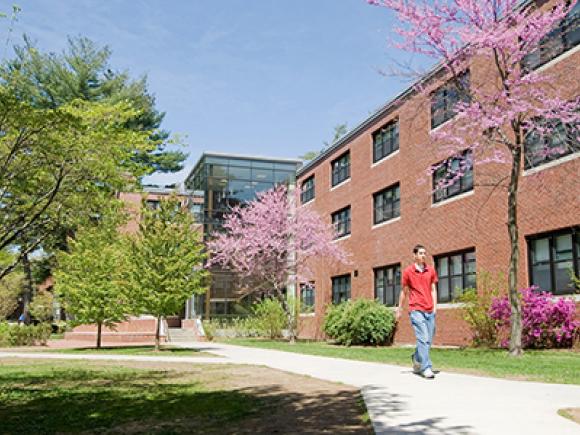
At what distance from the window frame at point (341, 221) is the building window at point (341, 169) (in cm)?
157

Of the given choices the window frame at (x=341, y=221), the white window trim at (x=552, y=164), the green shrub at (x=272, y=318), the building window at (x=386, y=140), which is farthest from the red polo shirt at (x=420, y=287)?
the green shrub at (x=272, y=318)

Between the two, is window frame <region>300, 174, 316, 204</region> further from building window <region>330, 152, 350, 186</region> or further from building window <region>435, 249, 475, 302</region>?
building window <region>435, 249, 475, 302</region>

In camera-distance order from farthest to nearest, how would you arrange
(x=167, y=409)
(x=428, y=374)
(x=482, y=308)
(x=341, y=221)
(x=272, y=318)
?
(x=341, y=221) < (x=272, y=318) < (x=482, y=308) < (x=428, y=374) < (x=167, y=409)

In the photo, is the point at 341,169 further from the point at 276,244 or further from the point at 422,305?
the point at 422,305

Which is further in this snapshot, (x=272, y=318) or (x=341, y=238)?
(x=341, y=238)

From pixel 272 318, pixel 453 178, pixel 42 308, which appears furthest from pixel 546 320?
pixel 42 308

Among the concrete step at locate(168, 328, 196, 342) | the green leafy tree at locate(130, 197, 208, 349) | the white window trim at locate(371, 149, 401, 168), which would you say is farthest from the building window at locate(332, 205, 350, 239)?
the green leafy tree at locate(130, 197, 208, 349)

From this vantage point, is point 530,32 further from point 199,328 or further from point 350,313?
point 199,328

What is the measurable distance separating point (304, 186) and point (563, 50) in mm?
21829

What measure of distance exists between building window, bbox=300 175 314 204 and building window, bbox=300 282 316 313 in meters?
5.20

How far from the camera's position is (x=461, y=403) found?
261 inches

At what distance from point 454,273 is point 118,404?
16.0 meters

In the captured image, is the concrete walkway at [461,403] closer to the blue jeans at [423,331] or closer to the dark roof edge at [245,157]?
the blue jeans at [423,331]

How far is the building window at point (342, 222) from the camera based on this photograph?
31141 mm
